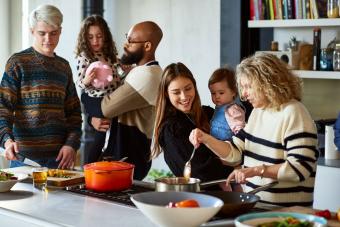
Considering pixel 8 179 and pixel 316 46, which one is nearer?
pixel 8 179

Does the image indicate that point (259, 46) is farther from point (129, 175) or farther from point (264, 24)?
point (129, 175)

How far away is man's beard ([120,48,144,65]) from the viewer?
12.3 ft

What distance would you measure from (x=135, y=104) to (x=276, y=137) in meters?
1.09

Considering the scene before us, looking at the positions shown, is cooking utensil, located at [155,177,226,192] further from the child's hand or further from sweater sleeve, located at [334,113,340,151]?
sweater sleeve, located at [334,113,340,151]

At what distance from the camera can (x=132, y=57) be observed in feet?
12.4

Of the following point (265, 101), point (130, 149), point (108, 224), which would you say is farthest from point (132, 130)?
point (108, 224)

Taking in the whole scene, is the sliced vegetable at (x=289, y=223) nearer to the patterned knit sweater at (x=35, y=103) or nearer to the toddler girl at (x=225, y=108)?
the toddler girl at (x=225, y=108)

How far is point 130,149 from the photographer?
152 inches

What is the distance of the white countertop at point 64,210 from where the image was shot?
2451 mm

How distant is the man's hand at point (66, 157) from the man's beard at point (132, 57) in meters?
0.57

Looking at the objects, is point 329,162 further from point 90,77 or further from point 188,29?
point 188,29

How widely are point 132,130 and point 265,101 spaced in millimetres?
1117

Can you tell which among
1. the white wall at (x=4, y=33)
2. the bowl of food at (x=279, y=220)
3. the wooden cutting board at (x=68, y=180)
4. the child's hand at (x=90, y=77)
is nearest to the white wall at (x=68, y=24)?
the white wall at (x=4, y=33)

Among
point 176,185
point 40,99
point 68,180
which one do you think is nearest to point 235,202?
point 176,185
